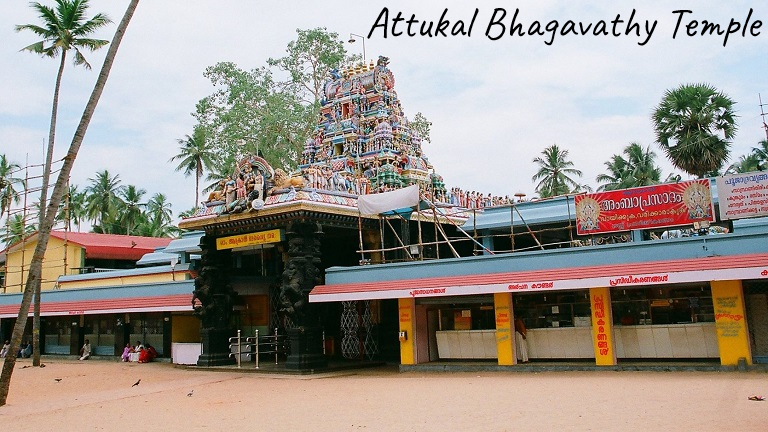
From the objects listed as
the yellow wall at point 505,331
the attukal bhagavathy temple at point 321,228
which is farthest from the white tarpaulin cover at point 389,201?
the yellow wall at point 505,331

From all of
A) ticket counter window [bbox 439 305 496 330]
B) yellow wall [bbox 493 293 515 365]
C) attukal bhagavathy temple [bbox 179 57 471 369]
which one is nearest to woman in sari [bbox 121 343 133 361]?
attukal bhagavathy temple [bbox 179 57 471 369]

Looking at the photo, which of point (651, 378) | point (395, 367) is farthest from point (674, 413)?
point (395, 367)

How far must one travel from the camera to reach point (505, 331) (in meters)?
18.1

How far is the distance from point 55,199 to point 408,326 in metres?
9.68

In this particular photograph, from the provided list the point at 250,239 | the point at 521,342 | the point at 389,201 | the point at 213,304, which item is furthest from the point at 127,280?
the point at 521,342

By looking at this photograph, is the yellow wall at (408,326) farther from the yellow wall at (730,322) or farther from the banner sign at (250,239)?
the yellow wall at (730,322)

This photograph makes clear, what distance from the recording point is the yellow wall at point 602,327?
16703mm

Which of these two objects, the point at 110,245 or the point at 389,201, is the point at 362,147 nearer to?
the point at 389,201

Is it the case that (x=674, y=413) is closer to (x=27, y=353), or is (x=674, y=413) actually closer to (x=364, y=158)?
(x=364, y=158)

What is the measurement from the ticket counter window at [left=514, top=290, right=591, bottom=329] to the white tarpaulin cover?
14.0 ft

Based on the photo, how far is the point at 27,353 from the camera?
3153 centimetres

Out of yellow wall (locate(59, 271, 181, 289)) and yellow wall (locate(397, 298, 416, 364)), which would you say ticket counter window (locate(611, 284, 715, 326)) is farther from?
yellow wall (locate(59, 271, 181, 289))

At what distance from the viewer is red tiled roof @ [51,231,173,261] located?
3566cm

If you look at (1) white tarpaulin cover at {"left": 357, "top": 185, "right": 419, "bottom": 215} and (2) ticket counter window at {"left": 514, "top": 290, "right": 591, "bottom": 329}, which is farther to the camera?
(1) white tarpaulin cover at {"left": 357, "top": 185, "right": 419, "bottom": 215}
